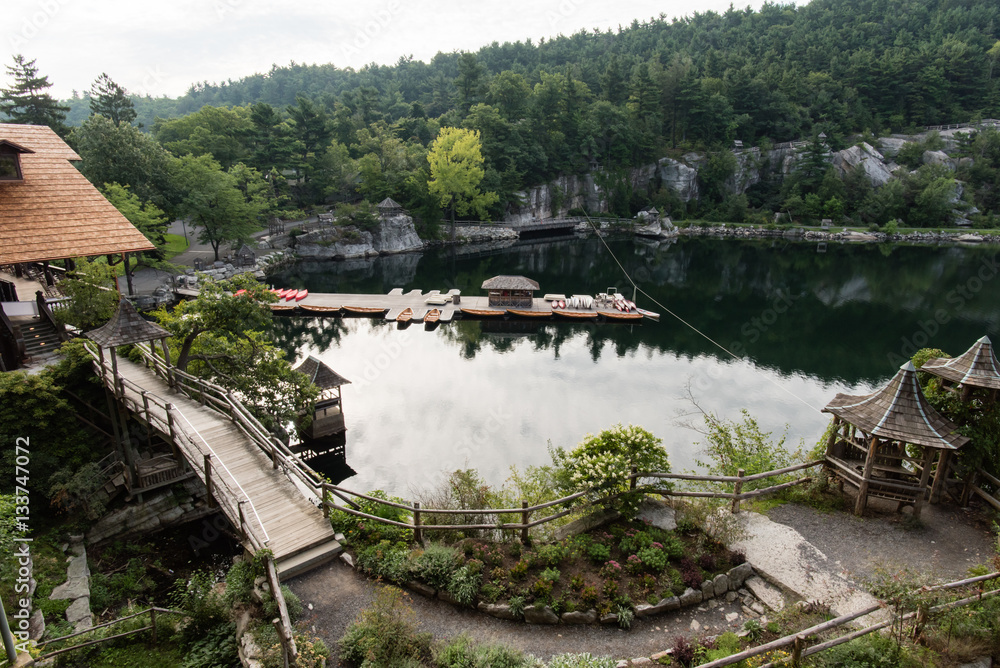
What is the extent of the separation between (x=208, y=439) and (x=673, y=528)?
12.1 m

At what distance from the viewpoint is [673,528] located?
479 inches

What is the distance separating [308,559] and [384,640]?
3.02 m

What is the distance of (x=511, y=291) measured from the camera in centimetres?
4069

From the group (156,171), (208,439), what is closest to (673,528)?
(208,439)

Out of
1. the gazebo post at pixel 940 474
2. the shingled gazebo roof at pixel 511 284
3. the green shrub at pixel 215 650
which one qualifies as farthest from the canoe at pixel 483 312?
the green shrub at pixel 215 650

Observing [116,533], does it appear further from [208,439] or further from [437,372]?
[437,372]

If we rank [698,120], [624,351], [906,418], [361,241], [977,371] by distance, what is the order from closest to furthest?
[906,418], [977,371], [624,351], [361,241], [698,120]

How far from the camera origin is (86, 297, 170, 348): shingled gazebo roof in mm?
14646

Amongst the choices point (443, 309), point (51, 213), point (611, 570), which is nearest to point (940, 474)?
point (611, 570)

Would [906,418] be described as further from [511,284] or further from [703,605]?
[511,284]

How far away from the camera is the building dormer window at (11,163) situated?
18219 mm

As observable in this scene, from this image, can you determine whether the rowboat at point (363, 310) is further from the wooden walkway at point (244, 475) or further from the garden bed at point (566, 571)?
the garden bed at point (566, 571)

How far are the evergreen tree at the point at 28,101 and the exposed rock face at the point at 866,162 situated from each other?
93469mm

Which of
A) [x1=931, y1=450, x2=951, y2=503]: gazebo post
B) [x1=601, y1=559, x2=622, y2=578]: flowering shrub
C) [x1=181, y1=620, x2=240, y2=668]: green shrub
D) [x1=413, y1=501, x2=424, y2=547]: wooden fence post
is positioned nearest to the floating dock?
[x1=931, y1=450, x2=951, y2=503]: gazebo post
